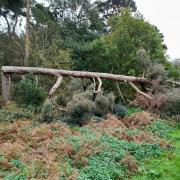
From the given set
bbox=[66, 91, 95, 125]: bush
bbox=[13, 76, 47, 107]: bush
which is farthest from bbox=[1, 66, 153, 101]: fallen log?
bbox=[66, 91, 95, 125]: bush

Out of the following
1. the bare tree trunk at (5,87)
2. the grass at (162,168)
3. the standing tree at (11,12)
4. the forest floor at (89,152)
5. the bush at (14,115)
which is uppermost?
the standing tree at (11,12)

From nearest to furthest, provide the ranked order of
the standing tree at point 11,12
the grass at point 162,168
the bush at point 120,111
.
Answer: the grass at point 162,168 → the bush at point 120,111 → the standing tree at point 11,12

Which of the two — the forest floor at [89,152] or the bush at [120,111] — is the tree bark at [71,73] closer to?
the bush at [120,111]

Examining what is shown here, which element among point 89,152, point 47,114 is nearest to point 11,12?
point 47,114

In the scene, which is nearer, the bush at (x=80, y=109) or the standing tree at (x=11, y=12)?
the bush at (x=80, y=109)

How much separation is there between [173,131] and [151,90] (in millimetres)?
5428

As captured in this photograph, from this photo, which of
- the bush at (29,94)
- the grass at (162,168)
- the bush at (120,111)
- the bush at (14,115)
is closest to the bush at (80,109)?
the bush at (120,111)

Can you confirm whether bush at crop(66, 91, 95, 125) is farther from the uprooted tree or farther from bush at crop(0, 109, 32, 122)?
the uprooted tree

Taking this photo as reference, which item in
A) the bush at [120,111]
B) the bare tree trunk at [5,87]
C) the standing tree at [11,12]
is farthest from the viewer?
the standing tree at [11,12]

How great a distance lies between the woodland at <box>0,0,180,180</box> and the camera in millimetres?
12742

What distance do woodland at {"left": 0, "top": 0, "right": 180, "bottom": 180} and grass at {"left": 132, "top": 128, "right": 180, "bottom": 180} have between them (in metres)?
0.03

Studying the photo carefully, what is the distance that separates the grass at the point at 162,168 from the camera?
12.4 metres

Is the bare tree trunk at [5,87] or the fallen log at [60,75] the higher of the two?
the fallen log at [60,75]

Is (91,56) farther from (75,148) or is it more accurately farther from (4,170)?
(4,170)
